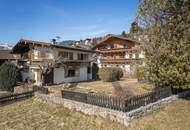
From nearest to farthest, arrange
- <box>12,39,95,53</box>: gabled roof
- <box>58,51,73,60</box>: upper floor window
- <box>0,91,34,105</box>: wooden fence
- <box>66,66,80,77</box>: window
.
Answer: <box>0,91,34,105</box>: wooden fence
<box>12,39,95,53</box>: gabled roof
<box>58,51,73,60</box>: upper floor window
<box>66,66,80,77</box>: window

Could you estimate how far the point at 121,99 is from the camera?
1348 centimetres

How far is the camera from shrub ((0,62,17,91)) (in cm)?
2803

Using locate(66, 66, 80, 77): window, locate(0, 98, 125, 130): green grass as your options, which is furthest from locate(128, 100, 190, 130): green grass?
locate(66, 66, 80, 77): window

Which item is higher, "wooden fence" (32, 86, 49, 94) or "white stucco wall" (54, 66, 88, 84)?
"white stucco wall" (54, 66, 88, 84)

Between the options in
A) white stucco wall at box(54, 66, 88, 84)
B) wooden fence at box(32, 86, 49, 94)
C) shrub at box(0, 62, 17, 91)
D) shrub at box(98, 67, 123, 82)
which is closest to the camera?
wooden fence at box(32, 86, 49, 94)

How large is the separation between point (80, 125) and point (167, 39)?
10.2m

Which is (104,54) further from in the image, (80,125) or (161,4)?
(80,125)

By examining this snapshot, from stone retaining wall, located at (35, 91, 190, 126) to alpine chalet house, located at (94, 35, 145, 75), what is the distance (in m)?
22.6

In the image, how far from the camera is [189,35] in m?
15.1

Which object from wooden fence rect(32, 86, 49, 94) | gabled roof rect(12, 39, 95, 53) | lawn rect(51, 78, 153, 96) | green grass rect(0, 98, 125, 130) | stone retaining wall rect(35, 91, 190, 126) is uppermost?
gabled roof rect(12, 39, 95, 53)

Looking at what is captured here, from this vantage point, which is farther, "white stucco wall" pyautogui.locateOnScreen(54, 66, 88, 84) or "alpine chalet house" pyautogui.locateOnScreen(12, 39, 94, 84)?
"white stucco wall" pyautogui.locateOnScreen(54, 66, 88, 84)

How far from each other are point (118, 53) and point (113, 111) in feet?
109

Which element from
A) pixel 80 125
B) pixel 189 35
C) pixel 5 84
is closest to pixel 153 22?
pixel 189 35

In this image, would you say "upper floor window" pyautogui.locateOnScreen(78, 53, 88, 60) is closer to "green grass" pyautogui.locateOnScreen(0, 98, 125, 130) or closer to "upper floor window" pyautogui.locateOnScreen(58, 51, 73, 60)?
"upper floor window" pyautogui.locateOnScreen(58, 51, 73, 60)
